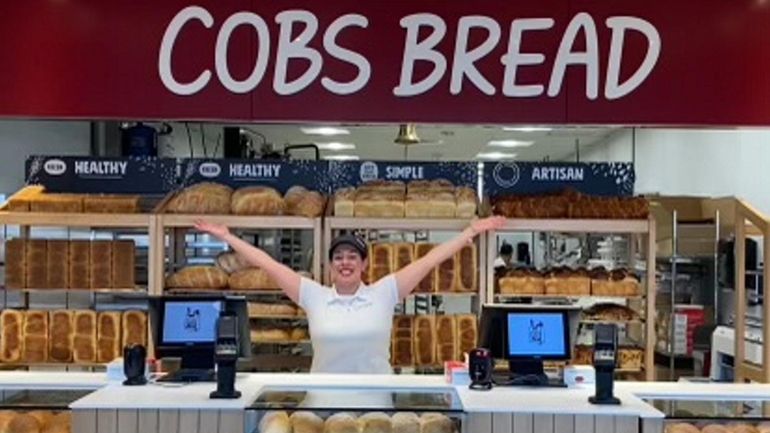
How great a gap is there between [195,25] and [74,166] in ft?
7.93

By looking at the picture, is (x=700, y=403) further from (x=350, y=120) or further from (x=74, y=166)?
(x=74, y=166)

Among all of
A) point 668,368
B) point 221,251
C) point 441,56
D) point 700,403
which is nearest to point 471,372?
point 700,403

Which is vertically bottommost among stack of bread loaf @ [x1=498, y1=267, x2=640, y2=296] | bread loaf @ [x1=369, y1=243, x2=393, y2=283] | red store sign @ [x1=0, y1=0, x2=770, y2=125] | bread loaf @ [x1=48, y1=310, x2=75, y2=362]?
bread loaf @ [x1=48, y1=310, x2=75, y2=362]

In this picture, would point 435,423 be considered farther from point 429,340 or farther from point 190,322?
point 429,340

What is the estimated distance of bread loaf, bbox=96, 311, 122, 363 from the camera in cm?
493

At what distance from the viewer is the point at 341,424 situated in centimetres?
249

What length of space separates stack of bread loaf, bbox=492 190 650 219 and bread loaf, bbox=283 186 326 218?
982 millimetres

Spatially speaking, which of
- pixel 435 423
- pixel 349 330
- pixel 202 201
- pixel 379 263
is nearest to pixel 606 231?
pixel 379 263

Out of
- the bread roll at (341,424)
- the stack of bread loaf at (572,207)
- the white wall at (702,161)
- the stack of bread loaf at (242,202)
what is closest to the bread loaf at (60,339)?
the stack of bread loaf at (242,202)

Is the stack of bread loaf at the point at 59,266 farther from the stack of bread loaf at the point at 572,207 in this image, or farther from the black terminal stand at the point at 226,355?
the black terminal stand at the point at 226,355

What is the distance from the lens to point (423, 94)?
3.40 m

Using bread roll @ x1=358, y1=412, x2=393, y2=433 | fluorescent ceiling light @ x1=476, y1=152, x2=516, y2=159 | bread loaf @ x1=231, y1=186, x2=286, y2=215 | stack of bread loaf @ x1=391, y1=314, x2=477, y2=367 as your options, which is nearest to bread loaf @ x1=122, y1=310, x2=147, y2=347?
bread loaf @ x1=231, y1=186, x2=286, y2=215

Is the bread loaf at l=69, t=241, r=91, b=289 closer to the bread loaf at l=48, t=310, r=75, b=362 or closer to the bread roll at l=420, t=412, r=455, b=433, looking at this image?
the bread loaf at l=48, t=310, r=75, b=362

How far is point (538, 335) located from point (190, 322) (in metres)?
1.15
